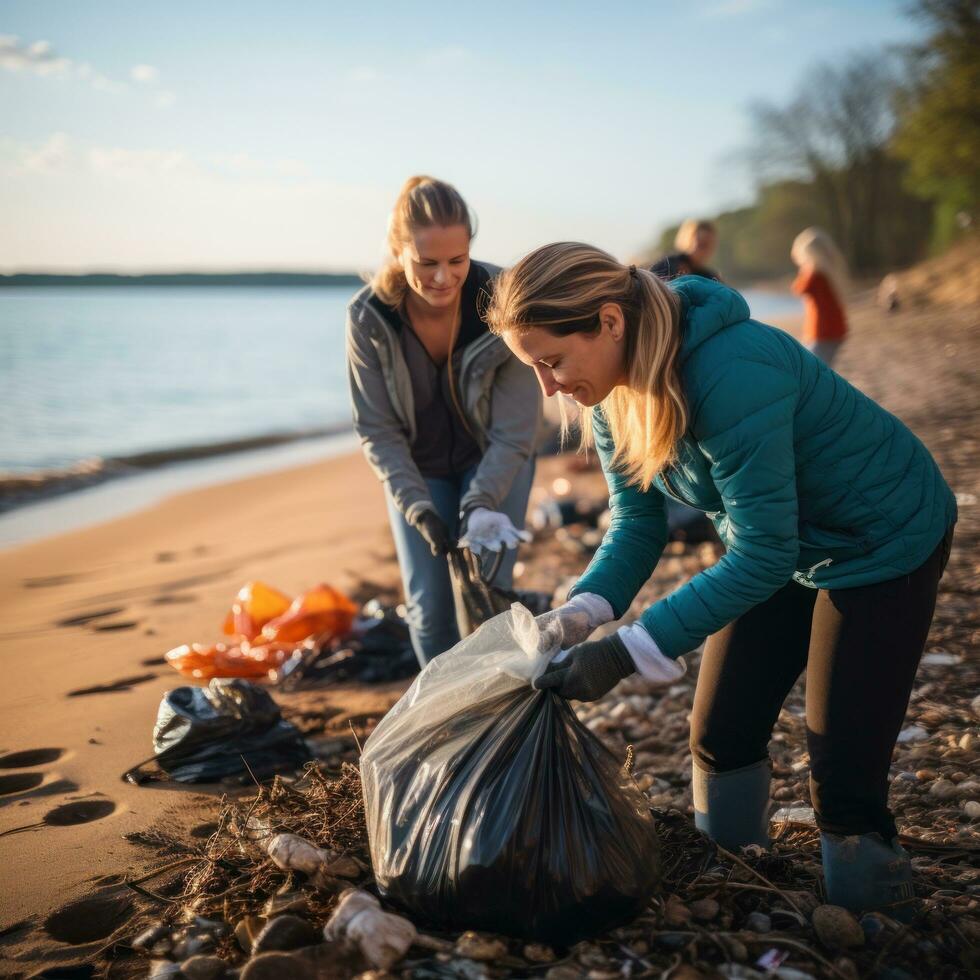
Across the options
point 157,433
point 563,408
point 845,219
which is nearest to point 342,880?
point 563,408

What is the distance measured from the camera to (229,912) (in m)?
2.25

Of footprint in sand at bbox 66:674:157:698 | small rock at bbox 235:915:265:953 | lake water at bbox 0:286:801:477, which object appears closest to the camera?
small rock at bbox 235:915:265:953

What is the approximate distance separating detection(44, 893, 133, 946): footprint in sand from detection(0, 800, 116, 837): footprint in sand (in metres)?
0.50

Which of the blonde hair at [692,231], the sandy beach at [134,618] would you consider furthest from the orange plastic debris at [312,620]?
the blonde hair at [692,231]

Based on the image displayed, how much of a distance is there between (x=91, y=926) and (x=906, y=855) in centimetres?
196

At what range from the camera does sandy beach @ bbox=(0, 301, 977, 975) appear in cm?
274

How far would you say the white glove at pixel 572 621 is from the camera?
7.11 feet

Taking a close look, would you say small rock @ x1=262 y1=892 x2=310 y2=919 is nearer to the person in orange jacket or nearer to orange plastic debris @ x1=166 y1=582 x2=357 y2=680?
orange plastic debris @ x1=166 y1=582 x2=357 y2=680

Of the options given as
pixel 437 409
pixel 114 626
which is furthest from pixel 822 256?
pixel 114 626

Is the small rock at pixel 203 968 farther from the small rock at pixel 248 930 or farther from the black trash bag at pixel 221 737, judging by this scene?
the black trash bag at pixel 221 737

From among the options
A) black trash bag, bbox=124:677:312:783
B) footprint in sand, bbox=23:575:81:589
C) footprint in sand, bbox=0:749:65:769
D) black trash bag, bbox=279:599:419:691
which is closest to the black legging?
black trash bag, bbox=124:677:312:783

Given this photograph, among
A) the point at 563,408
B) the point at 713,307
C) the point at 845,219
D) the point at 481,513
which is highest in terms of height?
the point at 845,219

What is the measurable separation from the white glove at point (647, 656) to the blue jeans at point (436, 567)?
1317 millimetres

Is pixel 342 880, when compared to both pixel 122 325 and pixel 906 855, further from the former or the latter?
pixel 122 325
